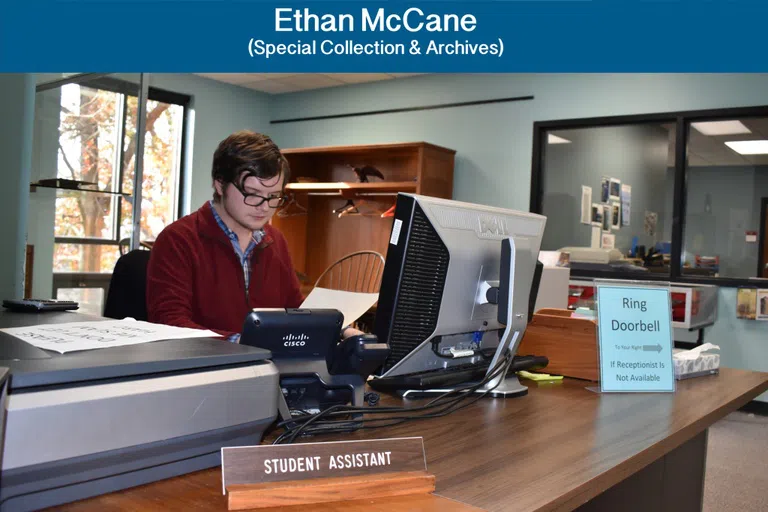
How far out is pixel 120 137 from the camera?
9.78 feet

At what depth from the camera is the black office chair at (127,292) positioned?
1937mm

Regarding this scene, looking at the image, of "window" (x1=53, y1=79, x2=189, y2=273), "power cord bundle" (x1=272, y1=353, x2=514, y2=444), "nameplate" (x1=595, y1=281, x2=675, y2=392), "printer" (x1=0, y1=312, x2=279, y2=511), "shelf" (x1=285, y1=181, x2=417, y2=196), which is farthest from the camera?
"shelf" (x1=285, y1=181, x2=417, y2=196)

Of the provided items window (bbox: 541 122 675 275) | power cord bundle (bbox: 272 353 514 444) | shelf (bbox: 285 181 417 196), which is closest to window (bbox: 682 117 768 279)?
window (bbox: 541 122 675 275)

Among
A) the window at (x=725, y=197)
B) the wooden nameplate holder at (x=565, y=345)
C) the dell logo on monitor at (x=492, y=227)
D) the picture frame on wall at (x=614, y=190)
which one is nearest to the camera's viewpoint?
the dell logo on monitor at (x=492, y=227)

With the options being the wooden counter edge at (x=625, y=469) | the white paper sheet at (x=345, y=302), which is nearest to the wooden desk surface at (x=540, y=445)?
the wooden counter edge at (x=625, y=469)

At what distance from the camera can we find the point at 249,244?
79.8 inches

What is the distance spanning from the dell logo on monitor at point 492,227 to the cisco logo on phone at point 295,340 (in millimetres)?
539

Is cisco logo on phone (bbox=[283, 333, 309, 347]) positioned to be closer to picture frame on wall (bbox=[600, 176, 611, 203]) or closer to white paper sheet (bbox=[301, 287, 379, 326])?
white paper sheet (bbox=[301, 287, 379, 326])

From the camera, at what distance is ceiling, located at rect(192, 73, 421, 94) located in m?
6.00
